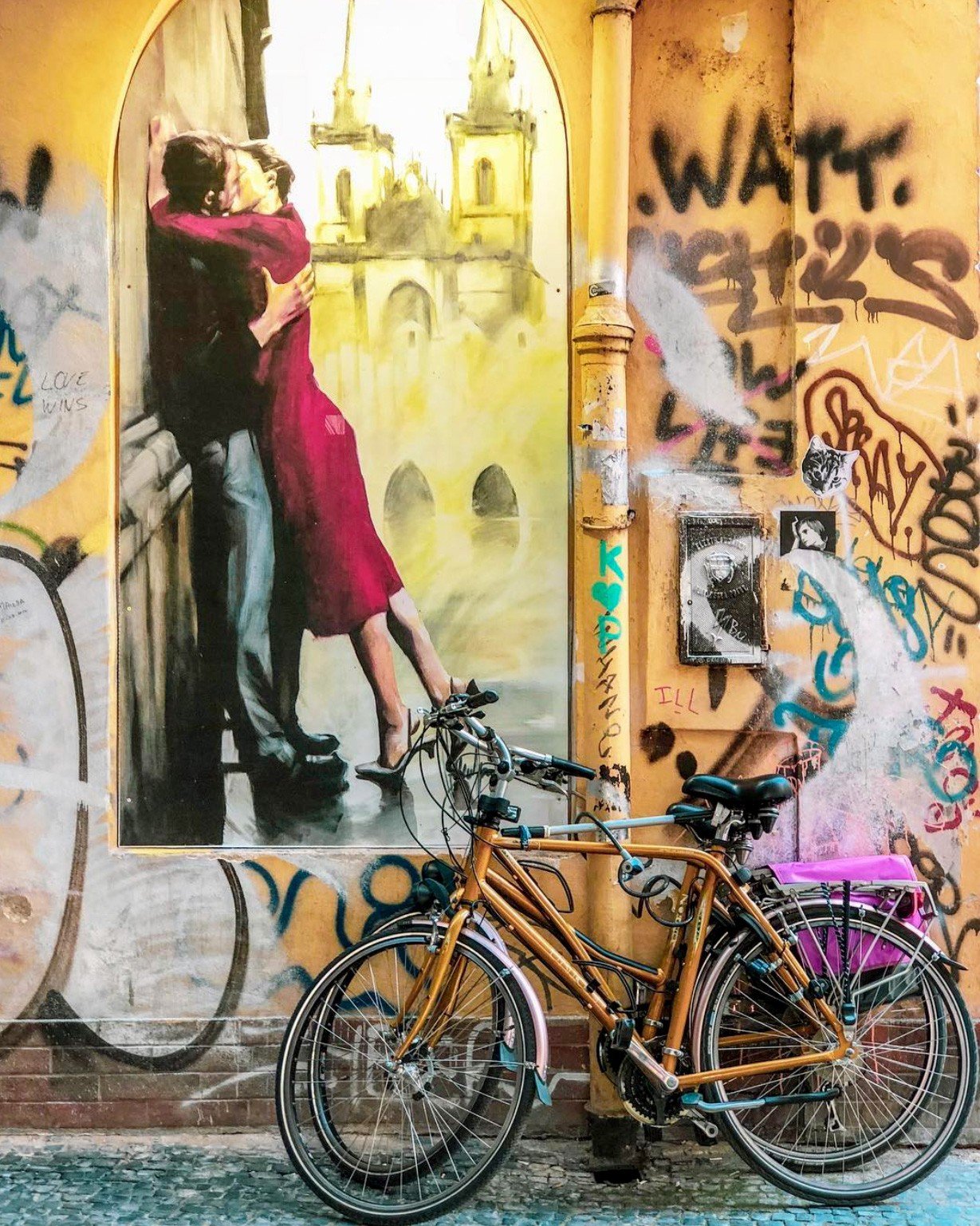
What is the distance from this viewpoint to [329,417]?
4738mm

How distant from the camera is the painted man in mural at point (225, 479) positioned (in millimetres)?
4711

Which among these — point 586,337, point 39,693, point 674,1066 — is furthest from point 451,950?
point 586,337

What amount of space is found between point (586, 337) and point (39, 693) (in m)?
2.41

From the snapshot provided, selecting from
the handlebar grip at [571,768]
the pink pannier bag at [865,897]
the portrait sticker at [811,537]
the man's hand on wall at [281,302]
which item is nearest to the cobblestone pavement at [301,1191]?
the pink pannier bag at [865,897]

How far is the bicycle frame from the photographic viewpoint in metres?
3.97

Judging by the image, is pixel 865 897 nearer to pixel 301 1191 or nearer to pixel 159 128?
pixel 301 1191

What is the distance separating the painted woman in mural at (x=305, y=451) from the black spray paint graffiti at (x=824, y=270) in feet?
4.65

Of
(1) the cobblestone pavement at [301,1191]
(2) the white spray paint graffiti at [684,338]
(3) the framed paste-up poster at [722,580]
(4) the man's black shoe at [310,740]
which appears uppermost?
(2) the white spray paint graffiti at [684,338]

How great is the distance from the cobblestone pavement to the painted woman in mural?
4.67 feet

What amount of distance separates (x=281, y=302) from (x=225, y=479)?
27.3 inches

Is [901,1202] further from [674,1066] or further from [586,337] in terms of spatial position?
[586,337]

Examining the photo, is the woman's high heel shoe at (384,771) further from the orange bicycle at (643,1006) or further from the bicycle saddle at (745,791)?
the bicycle saddle at (745,791)

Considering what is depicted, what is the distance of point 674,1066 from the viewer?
4027mm

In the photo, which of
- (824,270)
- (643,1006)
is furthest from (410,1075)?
(824,270)
